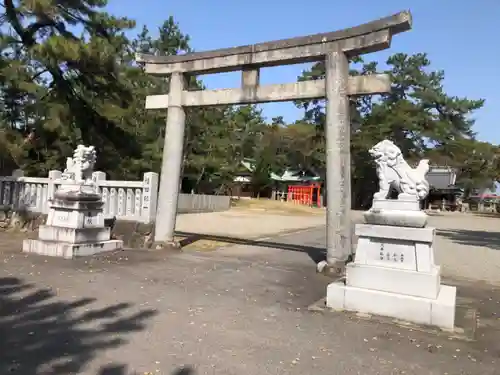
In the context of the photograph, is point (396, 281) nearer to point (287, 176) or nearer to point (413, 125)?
point (413, 125)

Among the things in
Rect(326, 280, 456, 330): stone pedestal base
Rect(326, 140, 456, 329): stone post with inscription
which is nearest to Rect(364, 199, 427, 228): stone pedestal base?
Rect(326, 140, 456, 329): stone post with inscription

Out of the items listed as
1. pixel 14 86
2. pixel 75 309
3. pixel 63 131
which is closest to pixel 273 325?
pixel 75 309

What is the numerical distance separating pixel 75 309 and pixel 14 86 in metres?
12.7

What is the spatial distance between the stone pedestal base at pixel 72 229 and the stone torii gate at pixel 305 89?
1.51 metres

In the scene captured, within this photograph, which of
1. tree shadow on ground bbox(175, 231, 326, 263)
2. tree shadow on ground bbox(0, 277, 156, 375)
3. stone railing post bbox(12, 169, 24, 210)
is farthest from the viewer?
stone railing post bbox(12, 169, 24, 210)

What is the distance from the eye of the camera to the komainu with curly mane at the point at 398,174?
5.65 m

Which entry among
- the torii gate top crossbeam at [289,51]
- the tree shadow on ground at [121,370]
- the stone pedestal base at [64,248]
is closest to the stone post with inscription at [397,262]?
the tree shadow on ground at [121,370]

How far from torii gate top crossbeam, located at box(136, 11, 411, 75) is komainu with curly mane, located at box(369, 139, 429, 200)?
2.77m

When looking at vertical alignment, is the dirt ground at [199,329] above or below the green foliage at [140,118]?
below

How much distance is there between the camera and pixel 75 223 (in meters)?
8.99

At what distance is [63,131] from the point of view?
1520 centimetres

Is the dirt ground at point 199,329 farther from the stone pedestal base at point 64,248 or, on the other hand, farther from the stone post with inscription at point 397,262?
the stone pedestal base at point 64,248

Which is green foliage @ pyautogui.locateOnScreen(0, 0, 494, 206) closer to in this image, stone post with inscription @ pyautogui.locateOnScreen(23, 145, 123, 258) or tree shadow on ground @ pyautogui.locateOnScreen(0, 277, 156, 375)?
stone post with inscription @ pyautogui.locateOnScreen(23, 145, 123, 258)

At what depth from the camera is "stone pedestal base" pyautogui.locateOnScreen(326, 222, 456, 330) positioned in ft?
16.9
